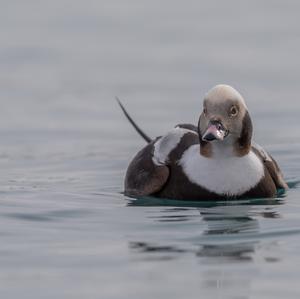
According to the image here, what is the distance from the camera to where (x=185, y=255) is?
9.28 m

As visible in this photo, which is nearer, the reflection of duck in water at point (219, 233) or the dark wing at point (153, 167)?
the reflection of duck in water at point (219, 233)

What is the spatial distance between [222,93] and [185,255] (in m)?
2.39

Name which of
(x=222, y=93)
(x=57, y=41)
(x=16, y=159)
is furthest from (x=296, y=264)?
(x=57, y=41)

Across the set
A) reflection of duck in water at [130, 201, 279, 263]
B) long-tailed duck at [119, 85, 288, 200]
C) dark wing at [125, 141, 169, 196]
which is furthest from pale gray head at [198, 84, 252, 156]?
reflection of duck in water at [130, 201, 279, 263]

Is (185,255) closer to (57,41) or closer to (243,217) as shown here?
(243,217)

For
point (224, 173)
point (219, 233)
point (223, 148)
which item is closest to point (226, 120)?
point (223, 148)

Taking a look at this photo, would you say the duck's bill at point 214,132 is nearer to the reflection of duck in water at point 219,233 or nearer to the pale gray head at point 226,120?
the pale gray head at point 226,120

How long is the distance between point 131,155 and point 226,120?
3550 mm

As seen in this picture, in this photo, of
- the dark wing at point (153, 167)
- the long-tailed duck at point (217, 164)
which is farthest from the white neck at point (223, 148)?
the dark wing at point (153, 167)

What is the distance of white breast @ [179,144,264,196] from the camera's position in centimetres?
1143

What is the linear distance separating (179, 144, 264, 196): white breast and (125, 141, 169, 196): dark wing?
8.5 inches

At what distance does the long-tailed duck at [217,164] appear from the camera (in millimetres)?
11359

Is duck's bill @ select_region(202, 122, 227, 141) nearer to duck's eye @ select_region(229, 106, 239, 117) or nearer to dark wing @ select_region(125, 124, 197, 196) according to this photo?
duck's eye @ select_region(229, 106, 239, 117)

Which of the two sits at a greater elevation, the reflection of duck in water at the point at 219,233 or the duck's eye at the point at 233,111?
the duck's eye at the point at 233,111
